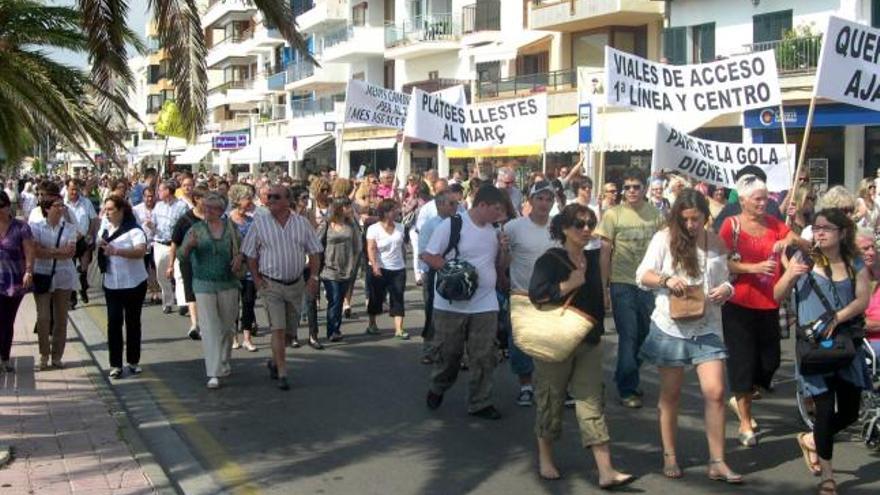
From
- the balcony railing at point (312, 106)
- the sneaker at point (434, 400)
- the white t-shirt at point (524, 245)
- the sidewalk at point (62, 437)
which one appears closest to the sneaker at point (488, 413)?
the sneaker at point (434, 400)

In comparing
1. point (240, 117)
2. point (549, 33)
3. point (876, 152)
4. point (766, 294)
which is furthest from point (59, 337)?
point (240, 117)

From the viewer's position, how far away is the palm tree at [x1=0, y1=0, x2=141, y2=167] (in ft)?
29.0

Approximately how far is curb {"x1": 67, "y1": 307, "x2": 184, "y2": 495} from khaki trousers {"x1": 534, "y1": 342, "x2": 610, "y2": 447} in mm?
2262

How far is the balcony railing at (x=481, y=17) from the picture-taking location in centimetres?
4131

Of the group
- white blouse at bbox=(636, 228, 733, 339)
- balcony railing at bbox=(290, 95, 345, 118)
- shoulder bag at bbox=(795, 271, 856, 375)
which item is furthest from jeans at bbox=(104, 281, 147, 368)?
balcony railing at bbox=(290, 95, 345, 118)

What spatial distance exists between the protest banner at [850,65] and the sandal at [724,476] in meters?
4.89

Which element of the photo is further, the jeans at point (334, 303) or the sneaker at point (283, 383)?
the jeans at point (334, 303)

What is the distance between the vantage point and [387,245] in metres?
12.2

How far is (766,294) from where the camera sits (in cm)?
717

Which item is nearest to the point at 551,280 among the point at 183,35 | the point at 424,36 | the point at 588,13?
the point at 183,35

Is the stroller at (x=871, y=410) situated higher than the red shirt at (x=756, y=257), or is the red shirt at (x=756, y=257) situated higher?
the red shirt at (x=756, y=257)

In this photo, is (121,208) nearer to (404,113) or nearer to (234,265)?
(234,265)

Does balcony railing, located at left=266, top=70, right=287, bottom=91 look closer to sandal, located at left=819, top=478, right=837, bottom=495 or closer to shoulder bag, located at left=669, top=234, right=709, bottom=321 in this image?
shoulder bag, located at left=669, top=234, right=709, bottom=321

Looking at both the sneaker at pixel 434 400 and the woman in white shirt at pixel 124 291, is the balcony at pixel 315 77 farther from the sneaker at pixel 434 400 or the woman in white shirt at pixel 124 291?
the sneaker at pixel 434 400
